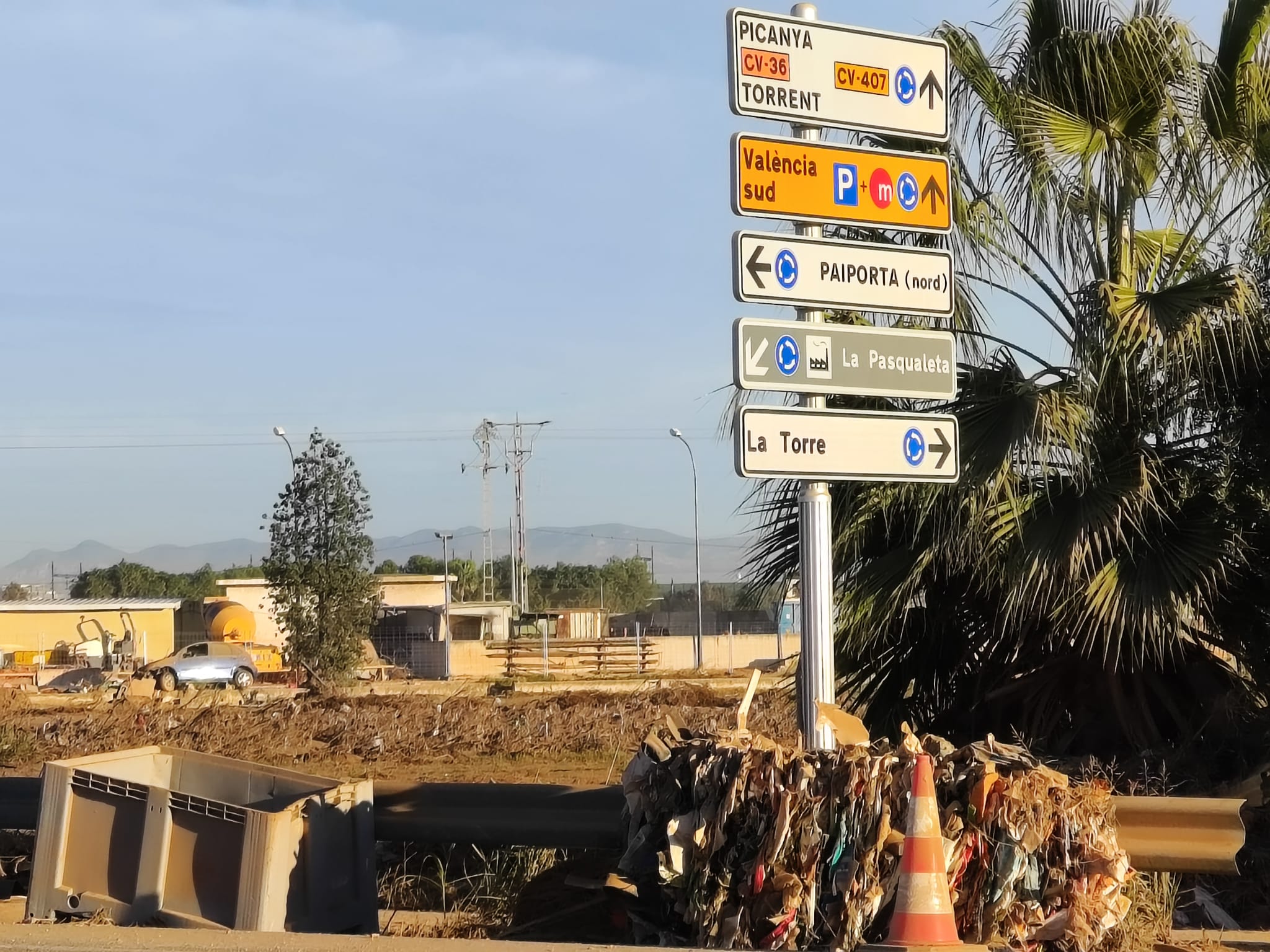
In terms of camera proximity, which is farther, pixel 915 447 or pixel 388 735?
pixel 388 735

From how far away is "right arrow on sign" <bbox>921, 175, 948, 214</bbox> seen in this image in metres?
6.25

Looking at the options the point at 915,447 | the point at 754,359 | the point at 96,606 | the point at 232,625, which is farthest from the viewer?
the point at 96,606

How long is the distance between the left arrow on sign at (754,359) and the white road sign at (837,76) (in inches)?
39.2

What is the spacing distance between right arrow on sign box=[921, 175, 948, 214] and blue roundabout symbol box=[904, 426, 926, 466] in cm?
104

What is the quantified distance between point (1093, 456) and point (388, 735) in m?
10.1

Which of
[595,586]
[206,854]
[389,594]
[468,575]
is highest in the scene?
[468,575]

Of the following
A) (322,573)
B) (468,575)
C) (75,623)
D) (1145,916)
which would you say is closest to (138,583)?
(468,575)

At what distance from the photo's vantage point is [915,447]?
609cm

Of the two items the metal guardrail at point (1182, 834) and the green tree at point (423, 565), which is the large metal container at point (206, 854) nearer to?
the metal guardrail at point (1182, 834)

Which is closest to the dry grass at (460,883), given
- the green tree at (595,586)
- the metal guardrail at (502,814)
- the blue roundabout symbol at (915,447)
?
the metal guardrail at (502,814)

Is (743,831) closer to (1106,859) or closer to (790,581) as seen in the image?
(1106,859)

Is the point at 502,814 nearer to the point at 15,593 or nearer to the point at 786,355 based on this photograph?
the point at 786,355

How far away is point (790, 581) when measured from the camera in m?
8.25

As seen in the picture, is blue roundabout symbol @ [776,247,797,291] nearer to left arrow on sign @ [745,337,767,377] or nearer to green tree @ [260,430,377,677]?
left arrow on sign @ [745,337,767,377]
